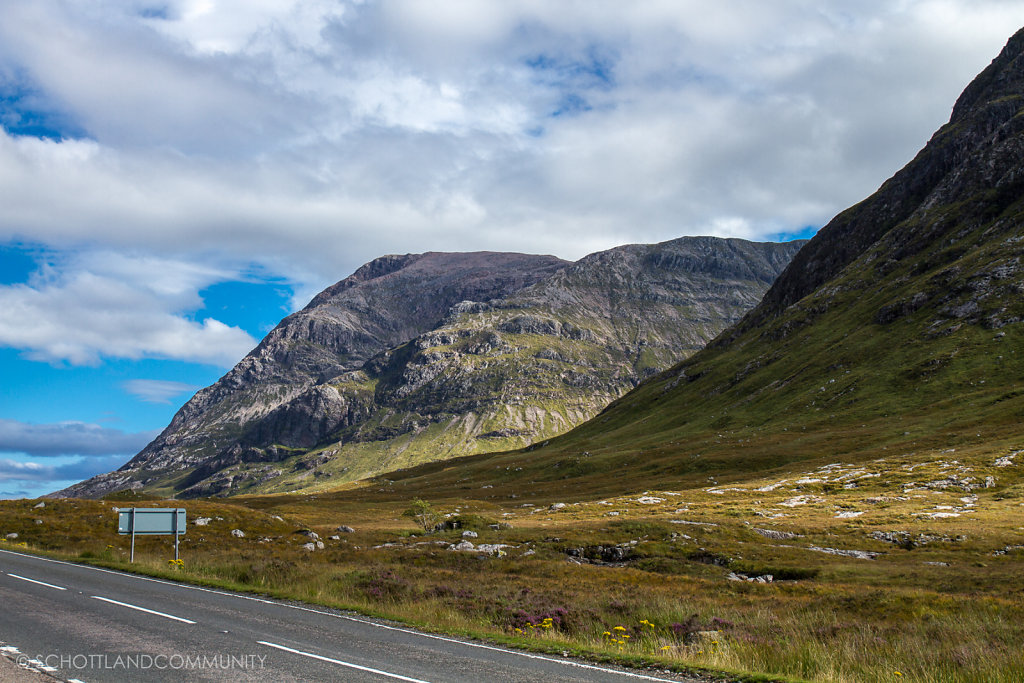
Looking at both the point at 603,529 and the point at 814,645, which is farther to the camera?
the point at 603,529

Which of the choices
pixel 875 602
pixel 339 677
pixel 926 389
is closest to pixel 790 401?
pixel 926 389

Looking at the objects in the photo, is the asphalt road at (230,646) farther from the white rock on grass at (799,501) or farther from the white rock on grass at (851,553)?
the white rock on grass at (799,501)

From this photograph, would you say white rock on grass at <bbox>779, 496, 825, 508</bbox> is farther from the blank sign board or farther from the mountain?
the blank sign board

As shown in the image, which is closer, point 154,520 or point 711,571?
point 154,520

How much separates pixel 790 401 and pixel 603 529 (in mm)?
131255

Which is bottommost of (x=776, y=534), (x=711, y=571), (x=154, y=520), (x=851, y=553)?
(x=851, y=553)

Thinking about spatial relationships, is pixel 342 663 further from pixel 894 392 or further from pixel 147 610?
pixel 894 392

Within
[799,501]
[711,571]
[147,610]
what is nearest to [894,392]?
[799,501]

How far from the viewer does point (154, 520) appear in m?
36.5

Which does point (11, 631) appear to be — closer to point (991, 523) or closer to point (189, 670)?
point (189, 670)

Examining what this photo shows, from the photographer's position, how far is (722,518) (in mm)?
71938

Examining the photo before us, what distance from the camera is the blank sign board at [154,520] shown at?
35.9 m

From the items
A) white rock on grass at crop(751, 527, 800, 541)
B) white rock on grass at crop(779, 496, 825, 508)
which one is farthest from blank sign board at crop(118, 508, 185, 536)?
white rock on grass at crop(779, 496, 825, 508)

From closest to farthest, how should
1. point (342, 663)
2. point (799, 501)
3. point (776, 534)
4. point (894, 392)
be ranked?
point (342, 663), point (776, 534), point (799, 501), point (894, 392)
